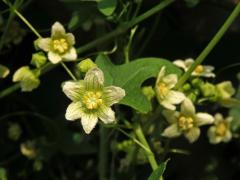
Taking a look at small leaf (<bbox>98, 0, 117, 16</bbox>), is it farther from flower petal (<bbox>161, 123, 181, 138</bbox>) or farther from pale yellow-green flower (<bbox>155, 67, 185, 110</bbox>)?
flower petal (<bbox>161, 123, 181, 138</bbox>)

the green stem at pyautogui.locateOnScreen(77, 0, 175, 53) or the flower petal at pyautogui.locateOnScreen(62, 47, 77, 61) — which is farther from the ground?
the flower petal at pyautogui.locateOnScreen(62, 47, 77, 61)

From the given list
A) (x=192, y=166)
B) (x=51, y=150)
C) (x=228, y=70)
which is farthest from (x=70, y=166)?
(x=228, y=70)

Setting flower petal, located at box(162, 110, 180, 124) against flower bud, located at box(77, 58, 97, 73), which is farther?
flower petal, located at box(162, 110, 180, 124)

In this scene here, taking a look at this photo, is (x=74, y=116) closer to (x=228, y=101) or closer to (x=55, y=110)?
(x=228, y=101)

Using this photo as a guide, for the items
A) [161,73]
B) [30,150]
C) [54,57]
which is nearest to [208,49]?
[161,73]

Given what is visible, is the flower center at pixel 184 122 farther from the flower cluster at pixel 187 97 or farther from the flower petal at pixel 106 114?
the flower petal at pixel 106 114

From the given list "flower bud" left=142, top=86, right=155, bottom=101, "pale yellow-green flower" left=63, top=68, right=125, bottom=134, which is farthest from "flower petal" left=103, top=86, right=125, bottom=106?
"flower bud" left=142, top=86, right=155, bottom=101
